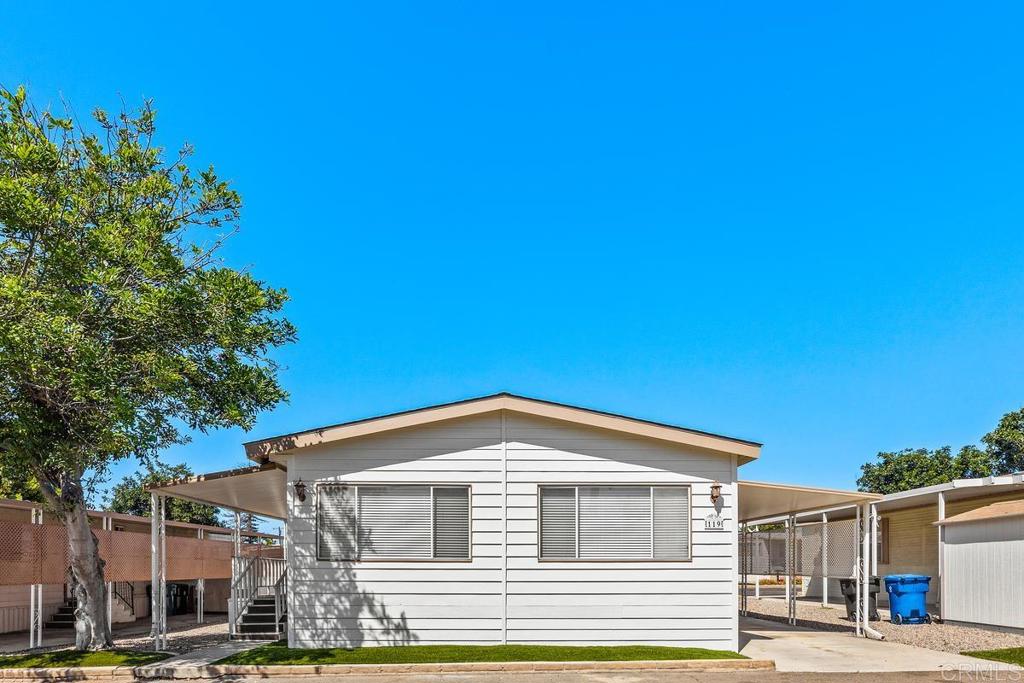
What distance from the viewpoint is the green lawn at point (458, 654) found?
11.6m

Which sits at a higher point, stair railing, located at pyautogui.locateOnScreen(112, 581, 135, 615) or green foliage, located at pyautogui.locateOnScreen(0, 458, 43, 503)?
green foliage, located at pyautogui.locateOnScreen(0, 458, 43, 503)

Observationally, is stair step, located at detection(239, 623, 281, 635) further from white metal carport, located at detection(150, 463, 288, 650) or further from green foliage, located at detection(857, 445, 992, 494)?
green foliage, located at detection(857, 445, 992, 494)

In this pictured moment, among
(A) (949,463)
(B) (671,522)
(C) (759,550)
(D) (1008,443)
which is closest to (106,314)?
(B) (671,522)

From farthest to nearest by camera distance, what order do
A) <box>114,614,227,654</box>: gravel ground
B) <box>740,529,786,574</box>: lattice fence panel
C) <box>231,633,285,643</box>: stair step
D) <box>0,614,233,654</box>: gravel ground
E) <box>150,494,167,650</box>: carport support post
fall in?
<box>740,529,786,574</box>: lattice fence panel, <box>231,633,285,643</box>: stair step, <box>0,614,233,654</box>: gravel ground, <box>114,614,227,654</box>: gravel ground, <box>150,494,167,650</box>: carport support post

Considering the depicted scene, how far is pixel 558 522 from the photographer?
516 inches

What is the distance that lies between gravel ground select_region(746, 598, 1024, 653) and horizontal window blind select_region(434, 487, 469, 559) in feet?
24.2

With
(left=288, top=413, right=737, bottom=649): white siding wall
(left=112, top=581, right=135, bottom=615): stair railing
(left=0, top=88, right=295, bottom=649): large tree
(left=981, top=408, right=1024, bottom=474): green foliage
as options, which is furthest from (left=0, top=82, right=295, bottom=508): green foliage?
(left=981, top=408, right=1024, bottom=474): green foliage

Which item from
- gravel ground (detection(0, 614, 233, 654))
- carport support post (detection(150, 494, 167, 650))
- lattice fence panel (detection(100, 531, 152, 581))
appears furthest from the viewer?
lattice fence panel (detection(100, 531, 152, 581))

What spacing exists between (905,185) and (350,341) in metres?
22.4

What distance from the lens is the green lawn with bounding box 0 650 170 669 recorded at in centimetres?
1191

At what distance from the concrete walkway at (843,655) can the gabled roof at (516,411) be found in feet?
9.55

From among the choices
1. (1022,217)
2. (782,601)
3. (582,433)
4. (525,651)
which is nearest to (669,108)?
(1022,217)

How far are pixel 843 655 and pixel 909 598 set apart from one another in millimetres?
5581

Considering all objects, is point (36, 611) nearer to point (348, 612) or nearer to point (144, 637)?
point (144, 637)
